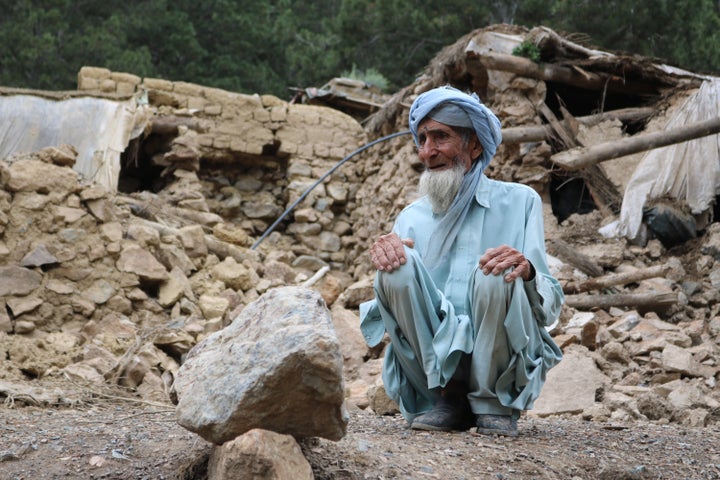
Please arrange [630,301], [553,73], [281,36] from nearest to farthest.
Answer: [630,301] → [553,73] → [281,36]

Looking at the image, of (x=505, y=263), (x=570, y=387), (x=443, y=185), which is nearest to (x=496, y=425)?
(x=505, y=263)

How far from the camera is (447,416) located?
3.30 meters

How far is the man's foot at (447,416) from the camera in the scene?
3279 millimetres

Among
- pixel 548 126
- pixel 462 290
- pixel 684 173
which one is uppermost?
pixel 548 126

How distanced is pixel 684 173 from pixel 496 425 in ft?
15.9

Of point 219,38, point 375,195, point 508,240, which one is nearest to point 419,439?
point 508,240

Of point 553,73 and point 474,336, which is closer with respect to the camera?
point 474,336

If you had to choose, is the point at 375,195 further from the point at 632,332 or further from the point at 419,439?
the point at 419,439

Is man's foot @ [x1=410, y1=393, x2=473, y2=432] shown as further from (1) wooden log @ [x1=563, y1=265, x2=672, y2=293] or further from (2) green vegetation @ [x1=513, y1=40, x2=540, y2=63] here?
(2) green vegetation @ [x1=513, y1=40, x2=540, y2=63]

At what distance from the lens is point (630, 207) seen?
7277 mm

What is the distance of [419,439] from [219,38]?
16.1m

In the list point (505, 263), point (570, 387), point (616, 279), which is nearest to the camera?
point (505, 263)

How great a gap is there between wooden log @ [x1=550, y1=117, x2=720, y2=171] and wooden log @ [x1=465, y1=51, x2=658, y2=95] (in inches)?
42.7

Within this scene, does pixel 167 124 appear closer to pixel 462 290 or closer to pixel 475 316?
pixel 462 290
